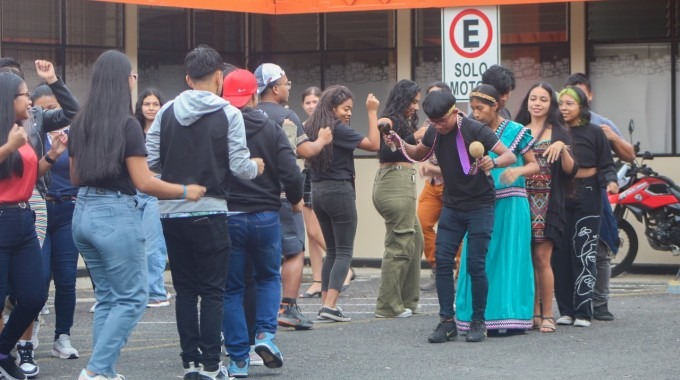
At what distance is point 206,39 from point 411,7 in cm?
291

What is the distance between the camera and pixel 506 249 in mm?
9898

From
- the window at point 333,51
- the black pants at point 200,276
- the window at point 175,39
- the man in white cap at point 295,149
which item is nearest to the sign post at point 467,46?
the man in white cap at point 295,149

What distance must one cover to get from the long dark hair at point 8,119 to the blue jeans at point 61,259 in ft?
4.37

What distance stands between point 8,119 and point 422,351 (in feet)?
10.4

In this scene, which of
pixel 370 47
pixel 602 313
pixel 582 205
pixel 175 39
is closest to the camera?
pixel 582 205

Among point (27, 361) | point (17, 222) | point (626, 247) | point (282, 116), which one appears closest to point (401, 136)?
point (282, 116)

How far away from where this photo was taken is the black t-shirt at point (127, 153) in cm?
728

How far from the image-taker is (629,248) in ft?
47.3

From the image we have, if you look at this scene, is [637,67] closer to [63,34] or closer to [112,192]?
[63,34]

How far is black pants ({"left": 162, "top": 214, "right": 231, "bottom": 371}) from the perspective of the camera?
756 centimetres

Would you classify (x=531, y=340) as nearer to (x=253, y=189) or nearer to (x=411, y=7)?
(x=253, y=189)

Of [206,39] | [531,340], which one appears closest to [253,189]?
[531,340]

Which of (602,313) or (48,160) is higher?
(48,160)

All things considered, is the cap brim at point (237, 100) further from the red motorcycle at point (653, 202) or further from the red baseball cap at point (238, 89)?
the red motorcycle at point (653, 202)
